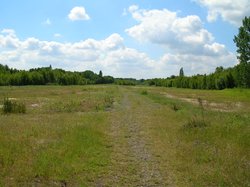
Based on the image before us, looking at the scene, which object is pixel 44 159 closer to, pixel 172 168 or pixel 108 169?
pixel 108 169

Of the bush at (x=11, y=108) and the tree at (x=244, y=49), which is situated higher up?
the tree at (x=244, y=49)

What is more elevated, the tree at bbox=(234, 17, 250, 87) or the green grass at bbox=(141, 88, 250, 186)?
the tree at bbox=(234, 17, 250, 87)

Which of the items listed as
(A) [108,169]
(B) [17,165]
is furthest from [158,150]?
(B) [17,165]

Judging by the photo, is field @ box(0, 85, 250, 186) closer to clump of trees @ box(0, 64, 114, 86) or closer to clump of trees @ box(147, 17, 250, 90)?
clump of trees @ box(147, 17, 250, 90)

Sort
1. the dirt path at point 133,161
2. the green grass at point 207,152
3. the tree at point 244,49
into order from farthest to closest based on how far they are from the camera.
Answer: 1. the tree at point 244,49
2. the green grass at point 207,152
3. the dirt path at point 133,161

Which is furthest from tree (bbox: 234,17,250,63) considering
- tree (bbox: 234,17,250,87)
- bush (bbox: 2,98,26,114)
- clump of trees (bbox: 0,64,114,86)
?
clump of trees (bbox: 0,64,114,86)

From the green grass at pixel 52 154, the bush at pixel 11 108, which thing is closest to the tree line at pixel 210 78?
the bush at pixel 11 108

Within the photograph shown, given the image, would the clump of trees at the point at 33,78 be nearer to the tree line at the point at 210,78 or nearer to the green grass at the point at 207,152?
the tree line at the point at 210,78

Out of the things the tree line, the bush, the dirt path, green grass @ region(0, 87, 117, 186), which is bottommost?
the dirt path

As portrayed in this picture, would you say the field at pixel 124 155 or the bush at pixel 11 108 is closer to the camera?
the field at pixel 124 155

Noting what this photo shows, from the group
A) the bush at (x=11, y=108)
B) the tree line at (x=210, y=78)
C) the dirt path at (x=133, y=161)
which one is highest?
the tree line at (x=210, y=78)

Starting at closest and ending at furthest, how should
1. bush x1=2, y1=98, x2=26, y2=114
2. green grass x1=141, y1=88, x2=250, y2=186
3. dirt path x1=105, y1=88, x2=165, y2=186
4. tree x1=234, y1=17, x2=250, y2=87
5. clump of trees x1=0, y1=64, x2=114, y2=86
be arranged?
dirt path x1=105, y1=88, x2=165, y2=186
green grass x1=141, y1=88, x2=250, y2=186
bush x1=2, y1=98, x2=26, y2=114
tree x1=234, y1=17, x2=250, y2=87
clump of trees x1=0, y1=64, x2=114, y2=86

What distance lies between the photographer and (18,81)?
13650cm

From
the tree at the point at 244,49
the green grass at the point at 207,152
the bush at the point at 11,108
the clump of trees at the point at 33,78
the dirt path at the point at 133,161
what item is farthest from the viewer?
the clump of trees at the point at 33,78
